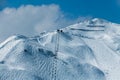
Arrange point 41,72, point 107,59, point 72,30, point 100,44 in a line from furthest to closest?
point 72,30
point 100,44
point 107,59
point 41,72

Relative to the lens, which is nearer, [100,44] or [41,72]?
[41,72]

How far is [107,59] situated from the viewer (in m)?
158

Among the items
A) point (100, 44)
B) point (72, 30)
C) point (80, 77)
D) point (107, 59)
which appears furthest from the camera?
point (72, 30)

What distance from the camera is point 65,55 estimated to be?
147 m

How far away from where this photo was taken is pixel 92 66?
144875 mm

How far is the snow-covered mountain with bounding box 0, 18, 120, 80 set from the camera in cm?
12706

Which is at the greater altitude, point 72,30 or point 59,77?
point 72,30

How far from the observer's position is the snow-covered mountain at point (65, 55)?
127062 mm

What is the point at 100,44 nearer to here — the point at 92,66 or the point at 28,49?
the point at 92,66

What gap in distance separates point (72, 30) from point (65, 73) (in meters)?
54.1

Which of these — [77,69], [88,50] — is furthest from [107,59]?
[77,69]

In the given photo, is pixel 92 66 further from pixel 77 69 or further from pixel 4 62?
pixel 4 62

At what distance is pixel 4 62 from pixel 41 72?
1535 cm

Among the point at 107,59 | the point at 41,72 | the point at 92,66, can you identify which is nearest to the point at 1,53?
the point at 41,72
